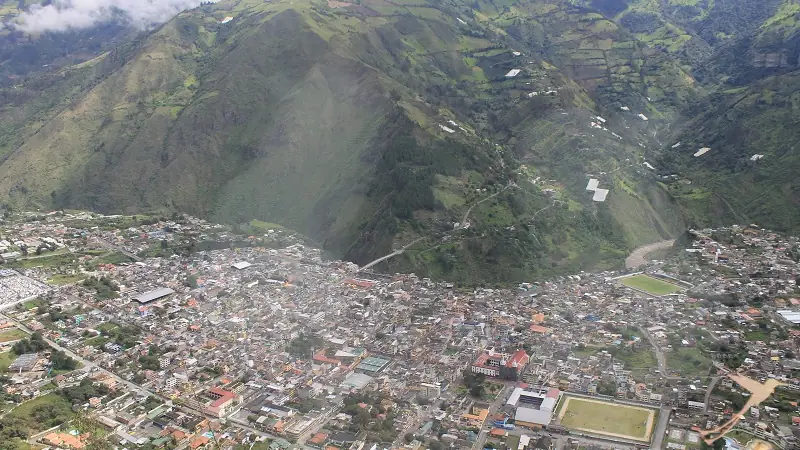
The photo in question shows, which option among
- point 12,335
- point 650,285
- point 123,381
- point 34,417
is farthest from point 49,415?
point 650,285

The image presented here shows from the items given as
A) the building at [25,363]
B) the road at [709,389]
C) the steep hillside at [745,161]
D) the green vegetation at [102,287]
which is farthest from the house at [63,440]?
the steep hillside at [745,161]

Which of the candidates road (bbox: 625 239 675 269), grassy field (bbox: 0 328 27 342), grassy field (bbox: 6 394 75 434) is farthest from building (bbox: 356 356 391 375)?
road (bbox: 625 239 675 269)

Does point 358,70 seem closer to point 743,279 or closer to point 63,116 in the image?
point 63,116

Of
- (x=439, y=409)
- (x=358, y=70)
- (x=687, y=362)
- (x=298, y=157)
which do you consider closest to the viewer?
(x=439, y=409)

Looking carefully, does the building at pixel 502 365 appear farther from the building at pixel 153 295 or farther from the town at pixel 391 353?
the building at pixel 153 295

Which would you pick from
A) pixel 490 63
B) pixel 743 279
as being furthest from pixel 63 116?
pixel 743 279

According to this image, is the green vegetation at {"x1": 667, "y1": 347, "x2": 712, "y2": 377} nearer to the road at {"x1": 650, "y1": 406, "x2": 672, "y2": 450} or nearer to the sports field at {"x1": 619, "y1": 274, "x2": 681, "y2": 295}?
the road at {"x1": 650, "y1": 406, "x2": 672, "y2": 450}

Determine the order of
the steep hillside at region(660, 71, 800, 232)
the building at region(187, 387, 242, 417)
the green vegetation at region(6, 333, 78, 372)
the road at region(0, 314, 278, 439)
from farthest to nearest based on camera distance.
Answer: the steep hillside at region(660, 71, 800, 232), the green vegetation at region(6, 333, 78, 372), the building at region(187, 387, 242, 417), the road at region(0, 314, 278, 439)
